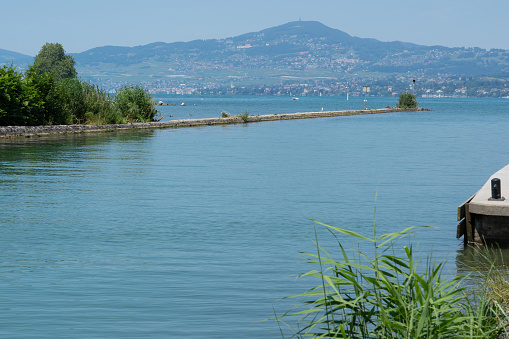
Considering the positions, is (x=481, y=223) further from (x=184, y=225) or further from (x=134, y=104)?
(x=134, y=104)

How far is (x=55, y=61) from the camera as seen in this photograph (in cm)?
13462

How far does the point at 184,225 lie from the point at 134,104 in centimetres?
3345

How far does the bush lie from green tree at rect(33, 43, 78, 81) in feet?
291

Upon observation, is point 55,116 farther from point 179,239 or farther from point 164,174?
point 179,239

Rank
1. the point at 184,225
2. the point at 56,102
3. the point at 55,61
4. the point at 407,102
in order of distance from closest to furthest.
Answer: the point at 184,225 → the point at 56,102 → the point at 407,102 → the point at 55,61

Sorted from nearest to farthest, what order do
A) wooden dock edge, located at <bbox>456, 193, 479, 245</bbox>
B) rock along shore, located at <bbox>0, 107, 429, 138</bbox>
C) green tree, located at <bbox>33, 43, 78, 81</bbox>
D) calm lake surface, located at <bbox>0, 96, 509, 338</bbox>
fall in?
calm lake surface, located at <bbox>0, 96, 509, 338</bbox> → wooden dock edge, located at <bbox>456, 193, 479, 245</bbox> → rock along shore, located at <bbox>0, 107, 429, 138</bbox> → green tree, located at <bbox>33, 43, 78, 81</bbox>

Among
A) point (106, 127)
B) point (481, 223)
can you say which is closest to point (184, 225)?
point (481, 223)

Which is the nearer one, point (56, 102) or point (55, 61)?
point (56, 102)

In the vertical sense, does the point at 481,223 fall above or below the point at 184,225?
above

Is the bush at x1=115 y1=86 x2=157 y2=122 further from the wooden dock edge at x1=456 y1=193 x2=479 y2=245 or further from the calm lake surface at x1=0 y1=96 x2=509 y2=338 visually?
the wooden dock edge at x1=456 y1=193 x2=479 y2=245

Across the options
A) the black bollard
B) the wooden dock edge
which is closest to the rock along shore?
the wooden dock edge

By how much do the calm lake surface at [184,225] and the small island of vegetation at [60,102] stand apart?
5987 mm

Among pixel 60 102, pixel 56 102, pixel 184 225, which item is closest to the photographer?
pixel 184 225

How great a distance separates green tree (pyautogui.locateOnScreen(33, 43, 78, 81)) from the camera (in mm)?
131375
